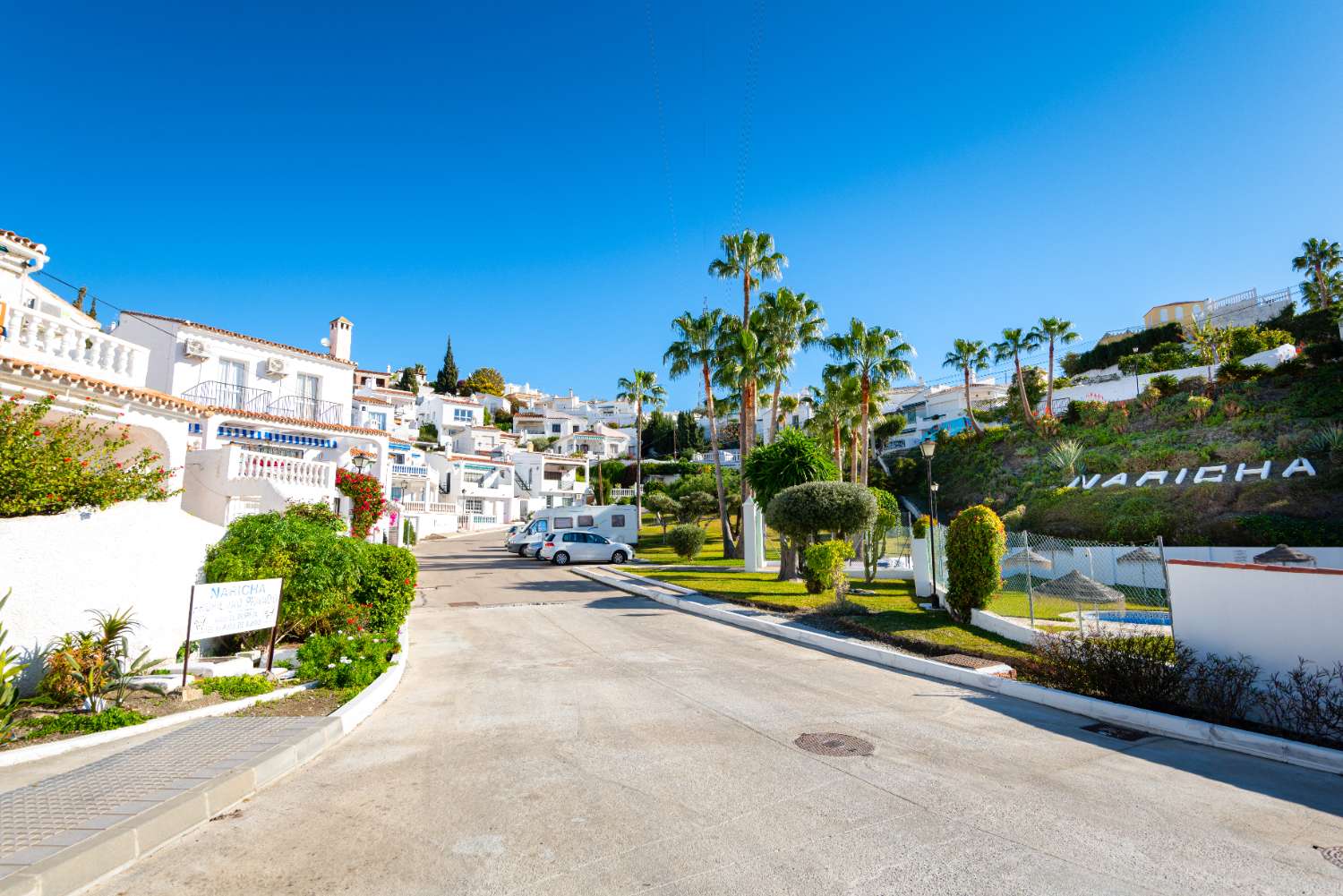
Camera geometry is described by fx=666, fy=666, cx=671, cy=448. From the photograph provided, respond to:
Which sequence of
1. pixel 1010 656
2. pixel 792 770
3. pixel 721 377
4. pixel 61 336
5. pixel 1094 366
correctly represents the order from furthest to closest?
pixel 1094 366 → pixel 721 377 → pixel 61 336 → pixel 1010 656 → pixel 792 770

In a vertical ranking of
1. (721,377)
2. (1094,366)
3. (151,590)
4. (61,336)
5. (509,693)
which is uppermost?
(1094,366)

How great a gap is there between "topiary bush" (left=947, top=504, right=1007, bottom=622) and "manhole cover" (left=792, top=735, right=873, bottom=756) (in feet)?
26.4

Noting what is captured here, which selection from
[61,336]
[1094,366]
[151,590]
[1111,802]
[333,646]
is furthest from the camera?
[1094,366]

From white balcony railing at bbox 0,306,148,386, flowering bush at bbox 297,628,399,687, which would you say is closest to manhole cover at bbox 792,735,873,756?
flowering bush at bbox 297,628,399,687

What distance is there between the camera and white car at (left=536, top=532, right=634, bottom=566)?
3147 cm

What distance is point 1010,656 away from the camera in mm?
10867

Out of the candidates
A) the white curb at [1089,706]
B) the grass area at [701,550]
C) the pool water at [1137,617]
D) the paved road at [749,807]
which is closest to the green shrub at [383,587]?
the paved road at [749,807]

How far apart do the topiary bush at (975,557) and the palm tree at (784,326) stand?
60.3ft

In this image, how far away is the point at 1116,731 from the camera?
7.36 meters

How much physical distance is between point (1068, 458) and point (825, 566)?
87.0 ft

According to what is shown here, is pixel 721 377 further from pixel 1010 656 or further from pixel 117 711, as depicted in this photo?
pixel 117 711

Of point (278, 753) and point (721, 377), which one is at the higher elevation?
point (721, 377)

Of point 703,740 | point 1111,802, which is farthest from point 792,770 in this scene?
point 1111,802

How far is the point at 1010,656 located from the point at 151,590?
41.3 feet
